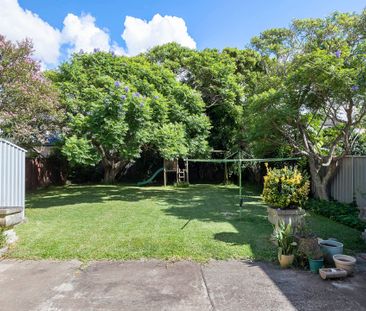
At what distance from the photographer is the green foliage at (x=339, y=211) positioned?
6508 millimetres

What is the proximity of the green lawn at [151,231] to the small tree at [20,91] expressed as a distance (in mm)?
2525

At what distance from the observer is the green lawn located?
4750 millimetres

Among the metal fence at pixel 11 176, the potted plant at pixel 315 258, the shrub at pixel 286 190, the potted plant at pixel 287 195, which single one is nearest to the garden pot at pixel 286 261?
the potted plant at pixel 315 258

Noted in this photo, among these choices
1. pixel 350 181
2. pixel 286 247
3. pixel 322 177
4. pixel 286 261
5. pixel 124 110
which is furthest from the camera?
pixel 322 177

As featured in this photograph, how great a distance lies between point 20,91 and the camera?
27.3ft

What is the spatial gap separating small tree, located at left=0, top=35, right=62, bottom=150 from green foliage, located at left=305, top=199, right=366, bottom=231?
8310 millimetres

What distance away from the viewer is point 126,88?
988cm

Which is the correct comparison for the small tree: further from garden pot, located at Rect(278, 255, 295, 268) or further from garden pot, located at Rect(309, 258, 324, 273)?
garden pot, located at Rect(309, 258, 324, 273)

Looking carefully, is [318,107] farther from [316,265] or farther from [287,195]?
[316,265]

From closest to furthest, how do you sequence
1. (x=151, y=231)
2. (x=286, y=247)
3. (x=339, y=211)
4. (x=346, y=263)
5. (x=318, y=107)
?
(x=346, y=263) → (x=286, y=247) → (x=151, y=231) → (x=339, y=211) → (x=318, y=107)

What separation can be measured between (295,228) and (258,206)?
4304 millimetres

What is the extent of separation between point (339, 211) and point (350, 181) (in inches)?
58.1

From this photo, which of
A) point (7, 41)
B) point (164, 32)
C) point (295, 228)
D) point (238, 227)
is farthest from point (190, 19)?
point (295, 228)

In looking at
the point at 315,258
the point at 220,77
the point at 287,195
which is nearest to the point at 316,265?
the point at 315,258
